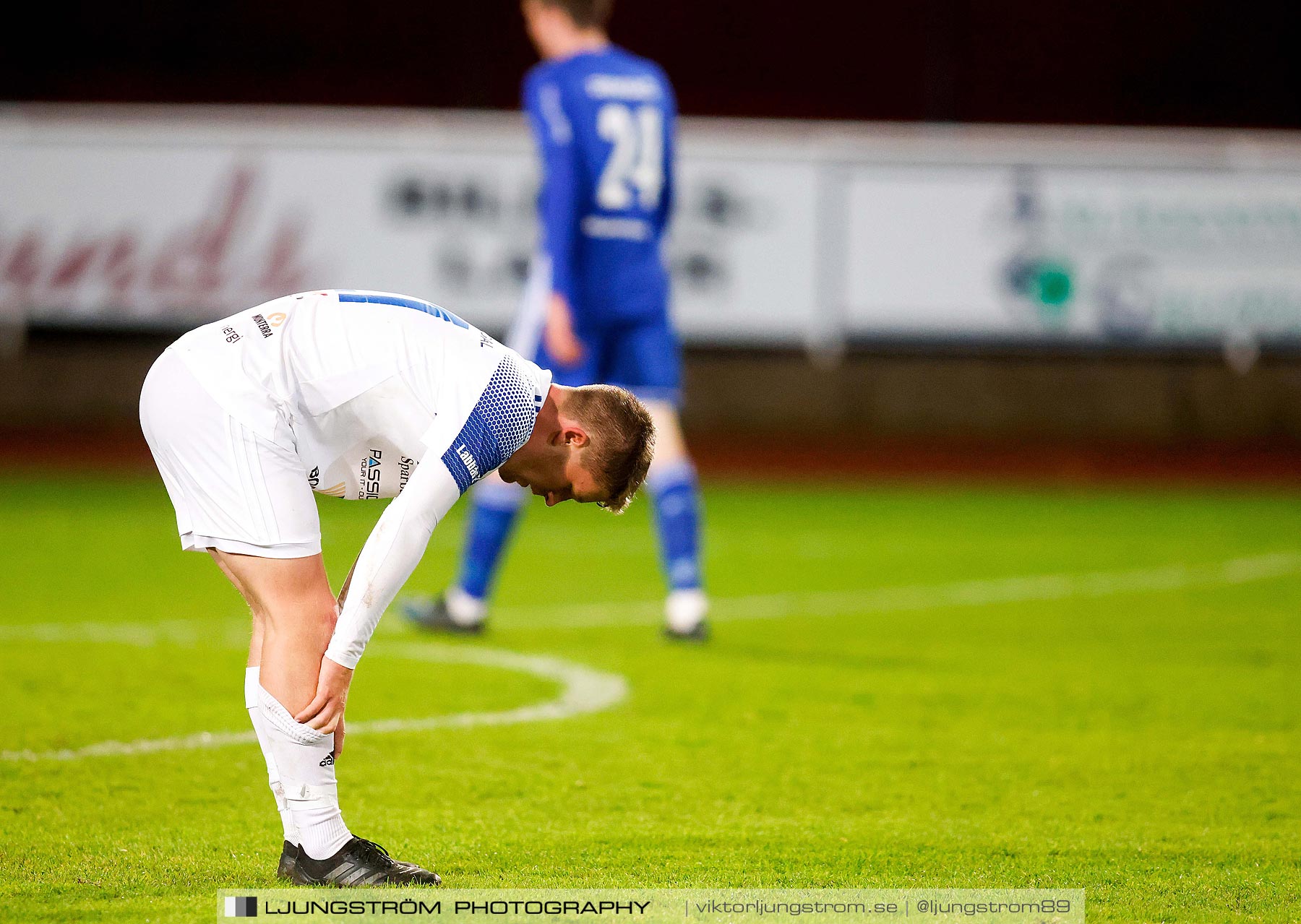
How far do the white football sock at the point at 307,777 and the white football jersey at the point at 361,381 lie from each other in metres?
0.52

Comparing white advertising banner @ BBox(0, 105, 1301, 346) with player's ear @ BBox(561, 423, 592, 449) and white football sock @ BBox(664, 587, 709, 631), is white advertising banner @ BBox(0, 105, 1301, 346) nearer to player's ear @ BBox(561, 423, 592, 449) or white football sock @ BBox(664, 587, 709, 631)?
white football sock @ BBox(664, 587, 709, 631)

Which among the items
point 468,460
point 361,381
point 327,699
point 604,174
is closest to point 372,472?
point 361,381

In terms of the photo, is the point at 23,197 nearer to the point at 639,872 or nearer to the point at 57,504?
the point at 57,504

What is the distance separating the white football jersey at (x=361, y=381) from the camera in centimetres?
331

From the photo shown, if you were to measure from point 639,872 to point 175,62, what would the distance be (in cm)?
1859

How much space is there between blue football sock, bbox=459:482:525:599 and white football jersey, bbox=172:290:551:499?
3170mm

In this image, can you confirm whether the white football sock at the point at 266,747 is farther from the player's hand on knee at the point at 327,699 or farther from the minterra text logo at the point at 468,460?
the minterra text logo at the point at 468,460

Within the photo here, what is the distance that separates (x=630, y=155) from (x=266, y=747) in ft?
12.6

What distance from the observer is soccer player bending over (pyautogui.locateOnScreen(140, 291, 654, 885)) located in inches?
127

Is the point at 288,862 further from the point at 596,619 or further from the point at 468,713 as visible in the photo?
the point at 596,619

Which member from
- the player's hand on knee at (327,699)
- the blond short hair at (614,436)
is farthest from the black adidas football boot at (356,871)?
the blond short hair at (614,436)

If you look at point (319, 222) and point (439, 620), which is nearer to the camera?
point (439, 620)

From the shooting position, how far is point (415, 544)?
3.21 m

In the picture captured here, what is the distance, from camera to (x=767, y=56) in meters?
20.8
